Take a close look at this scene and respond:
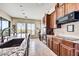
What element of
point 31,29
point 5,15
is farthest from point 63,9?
point 5,15

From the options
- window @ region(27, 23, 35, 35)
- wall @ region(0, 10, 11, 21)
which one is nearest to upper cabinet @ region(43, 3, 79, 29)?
window @ region(27, 23, 35, 35)

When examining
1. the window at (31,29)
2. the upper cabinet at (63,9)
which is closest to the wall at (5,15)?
the window at (31,29)

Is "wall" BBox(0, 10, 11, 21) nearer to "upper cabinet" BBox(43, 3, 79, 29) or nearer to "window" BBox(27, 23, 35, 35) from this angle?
"window" BBox(27, 23, 35, 35)

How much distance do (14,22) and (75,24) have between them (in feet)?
5.02

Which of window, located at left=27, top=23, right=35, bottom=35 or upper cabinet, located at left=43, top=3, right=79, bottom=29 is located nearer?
window, located at left=27, top=23, right=35, bottom=35

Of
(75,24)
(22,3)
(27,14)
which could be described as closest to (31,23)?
(27,14)

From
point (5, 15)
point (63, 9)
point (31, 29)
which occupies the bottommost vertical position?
point (31, 29)

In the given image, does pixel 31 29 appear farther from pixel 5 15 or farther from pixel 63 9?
pixel 63 9

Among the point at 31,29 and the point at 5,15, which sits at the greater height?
the point at 5,15

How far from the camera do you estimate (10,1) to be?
88.4 inches

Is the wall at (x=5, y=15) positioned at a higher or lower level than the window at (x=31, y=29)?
higher

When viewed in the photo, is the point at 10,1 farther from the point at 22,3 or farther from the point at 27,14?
the point at 27,14

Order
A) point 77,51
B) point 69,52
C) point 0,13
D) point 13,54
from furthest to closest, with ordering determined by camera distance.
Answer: point 0,13, point 69,52, point 77,51, point 13,54

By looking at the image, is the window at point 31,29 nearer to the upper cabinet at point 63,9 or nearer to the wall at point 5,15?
the wall at point 5,15
